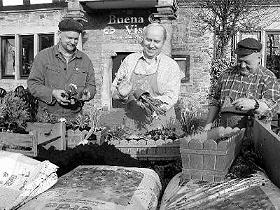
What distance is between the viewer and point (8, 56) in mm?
11758

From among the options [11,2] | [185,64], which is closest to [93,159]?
[185,64]

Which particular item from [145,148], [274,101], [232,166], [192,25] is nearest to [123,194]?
[232,166]

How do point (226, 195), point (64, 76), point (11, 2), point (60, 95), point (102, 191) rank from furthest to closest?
1. point (11, 2)
2. point (64, 76)
3. point (60, 95)
4. point (102, 191)
5. point (226, 195)

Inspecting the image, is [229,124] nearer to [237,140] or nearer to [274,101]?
[274,101]

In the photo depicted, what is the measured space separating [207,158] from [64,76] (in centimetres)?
168

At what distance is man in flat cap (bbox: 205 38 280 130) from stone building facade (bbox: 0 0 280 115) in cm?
675

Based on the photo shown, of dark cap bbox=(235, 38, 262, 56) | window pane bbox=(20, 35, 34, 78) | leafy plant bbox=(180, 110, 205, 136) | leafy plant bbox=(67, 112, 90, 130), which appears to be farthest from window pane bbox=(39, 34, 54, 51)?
dark cap bbox=(235, 38, 262, 56)

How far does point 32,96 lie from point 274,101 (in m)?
1.78

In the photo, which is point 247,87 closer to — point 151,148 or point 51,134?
point 151,148

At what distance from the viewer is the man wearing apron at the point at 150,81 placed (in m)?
2.99

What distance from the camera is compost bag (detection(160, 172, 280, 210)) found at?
1563mm

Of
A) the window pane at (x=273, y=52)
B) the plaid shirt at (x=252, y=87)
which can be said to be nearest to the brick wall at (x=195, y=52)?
the window pane at (x=273, y=52)

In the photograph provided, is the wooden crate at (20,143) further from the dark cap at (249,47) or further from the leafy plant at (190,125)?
the dark cap at (249,47)

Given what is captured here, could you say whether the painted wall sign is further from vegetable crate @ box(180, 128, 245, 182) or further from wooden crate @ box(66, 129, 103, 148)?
vegetable crate @ box(180, 128, 245, 182)
